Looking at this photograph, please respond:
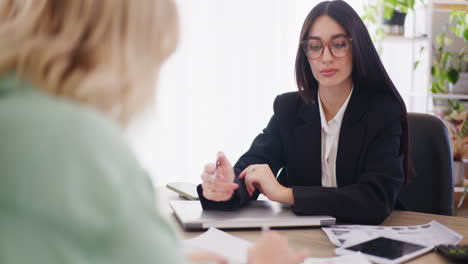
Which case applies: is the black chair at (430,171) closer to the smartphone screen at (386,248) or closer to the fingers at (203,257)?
the smartphone screen at (386,248)

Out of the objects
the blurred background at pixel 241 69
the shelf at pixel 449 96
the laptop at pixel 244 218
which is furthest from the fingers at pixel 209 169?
the shelf at pixel 449 96

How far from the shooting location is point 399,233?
1270mm

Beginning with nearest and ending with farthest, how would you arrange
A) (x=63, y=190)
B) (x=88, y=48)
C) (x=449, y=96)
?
(x=63, y=190) → (x=88, y=48) → (x=449, y=96)

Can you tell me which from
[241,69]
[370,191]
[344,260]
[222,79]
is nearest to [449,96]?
[241,69]

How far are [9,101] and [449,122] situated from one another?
→ 3.23m

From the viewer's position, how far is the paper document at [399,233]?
47.5 inches

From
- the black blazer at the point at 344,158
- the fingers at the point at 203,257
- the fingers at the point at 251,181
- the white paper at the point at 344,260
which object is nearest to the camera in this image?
the fingers at the point at 203,257

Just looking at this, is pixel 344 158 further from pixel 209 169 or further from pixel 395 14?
pixel 395 14

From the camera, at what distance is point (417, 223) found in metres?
1.40

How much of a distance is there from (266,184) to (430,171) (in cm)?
64

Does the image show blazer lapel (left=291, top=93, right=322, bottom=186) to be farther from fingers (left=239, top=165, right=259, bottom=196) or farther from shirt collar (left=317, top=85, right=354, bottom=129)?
fingers (left=239, top=165, right=259, bottom=196)

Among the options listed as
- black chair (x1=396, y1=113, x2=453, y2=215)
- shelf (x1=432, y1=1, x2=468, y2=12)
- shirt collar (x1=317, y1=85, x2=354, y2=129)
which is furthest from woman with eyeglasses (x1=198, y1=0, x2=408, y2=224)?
shelf (x1=432, y1=1, x2=468, y2=12)

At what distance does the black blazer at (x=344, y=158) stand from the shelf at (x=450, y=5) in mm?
1988

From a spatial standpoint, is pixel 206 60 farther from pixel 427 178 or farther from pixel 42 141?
pixel 42 141
